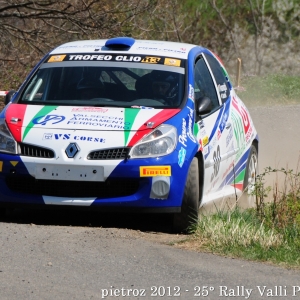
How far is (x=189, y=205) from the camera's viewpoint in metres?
7.31

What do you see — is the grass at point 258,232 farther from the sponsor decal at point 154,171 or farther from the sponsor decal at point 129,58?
the sponsor decal at point 129,58

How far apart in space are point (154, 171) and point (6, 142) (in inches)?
49.5

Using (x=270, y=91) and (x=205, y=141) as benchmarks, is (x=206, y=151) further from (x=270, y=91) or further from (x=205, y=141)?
(x=270, y=91)

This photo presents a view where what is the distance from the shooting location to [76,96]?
810 centimetres

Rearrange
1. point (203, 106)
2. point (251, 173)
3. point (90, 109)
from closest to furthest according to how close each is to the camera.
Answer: point (90, 109) → point (203, 106) → point (251, 173)

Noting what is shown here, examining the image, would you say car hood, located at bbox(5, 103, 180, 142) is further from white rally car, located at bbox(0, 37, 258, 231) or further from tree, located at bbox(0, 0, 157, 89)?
tree, located at bbox(0, 0, 157, 89)

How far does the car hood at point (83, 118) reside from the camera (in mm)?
7242

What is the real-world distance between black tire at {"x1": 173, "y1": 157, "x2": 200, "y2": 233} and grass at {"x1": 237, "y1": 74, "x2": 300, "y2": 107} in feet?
38.7

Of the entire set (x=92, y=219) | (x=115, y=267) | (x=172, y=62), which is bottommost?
(x=92, y=219)

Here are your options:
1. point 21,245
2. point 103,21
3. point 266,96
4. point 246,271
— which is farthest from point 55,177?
point 266,96

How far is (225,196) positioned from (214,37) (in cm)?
1666

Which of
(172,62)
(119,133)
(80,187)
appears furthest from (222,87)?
(80,187)

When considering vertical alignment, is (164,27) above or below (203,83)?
below

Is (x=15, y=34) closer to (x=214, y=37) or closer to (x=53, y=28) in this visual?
(x=53, y=28)
